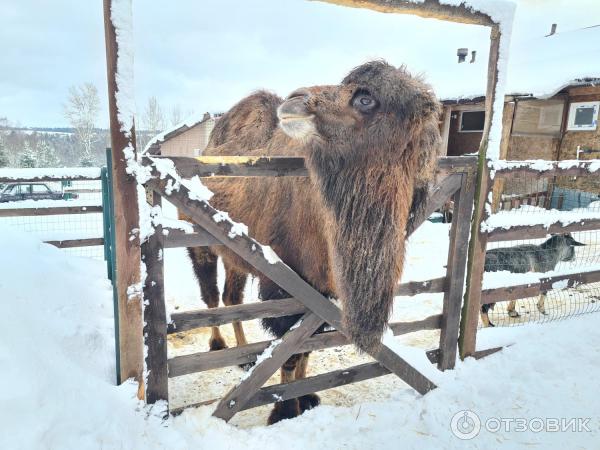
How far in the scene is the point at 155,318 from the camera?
2.32 m

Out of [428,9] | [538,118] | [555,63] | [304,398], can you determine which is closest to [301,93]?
[428,9]

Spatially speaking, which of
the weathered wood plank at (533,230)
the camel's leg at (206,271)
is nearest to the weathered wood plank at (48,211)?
the camel's leg at (206,271)

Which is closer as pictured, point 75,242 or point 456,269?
point 456,269

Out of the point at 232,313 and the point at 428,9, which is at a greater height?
the point at 428,9

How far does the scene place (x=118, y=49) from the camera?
76.3 inches

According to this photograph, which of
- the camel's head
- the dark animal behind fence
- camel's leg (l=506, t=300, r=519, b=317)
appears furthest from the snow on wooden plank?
camel's leg (l=506, t=300, r=519, b=317)

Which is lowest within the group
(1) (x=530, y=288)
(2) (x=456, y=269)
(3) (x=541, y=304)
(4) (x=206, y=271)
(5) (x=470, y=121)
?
(3) (x=541, y=304)

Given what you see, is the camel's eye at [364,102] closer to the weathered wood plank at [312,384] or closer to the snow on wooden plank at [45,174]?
the weathered wood plank at [312,384]

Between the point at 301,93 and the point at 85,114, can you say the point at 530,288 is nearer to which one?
the point at 301,93

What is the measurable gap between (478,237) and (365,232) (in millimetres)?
1504

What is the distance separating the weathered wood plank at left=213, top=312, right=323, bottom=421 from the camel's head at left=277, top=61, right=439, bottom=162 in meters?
Result: 1.27

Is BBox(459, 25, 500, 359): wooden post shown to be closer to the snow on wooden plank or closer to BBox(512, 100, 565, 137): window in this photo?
the snow on wooden plank

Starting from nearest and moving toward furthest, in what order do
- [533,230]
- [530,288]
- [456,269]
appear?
[456,269], [533,230], [530,288]

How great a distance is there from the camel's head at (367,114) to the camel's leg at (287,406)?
1776mm
